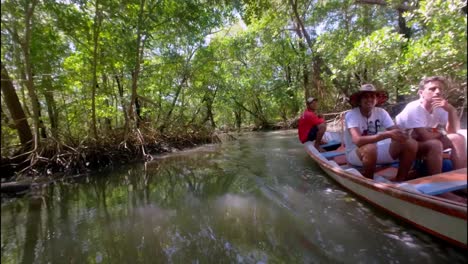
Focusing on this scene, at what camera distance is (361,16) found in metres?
11.8

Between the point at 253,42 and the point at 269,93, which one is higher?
the point at 253,42

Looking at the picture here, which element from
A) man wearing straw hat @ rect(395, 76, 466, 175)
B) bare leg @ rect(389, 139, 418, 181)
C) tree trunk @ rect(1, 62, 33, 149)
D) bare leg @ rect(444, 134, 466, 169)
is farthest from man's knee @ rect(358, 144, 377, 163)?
tree trunk @ rect(1, 62, 33, 149)

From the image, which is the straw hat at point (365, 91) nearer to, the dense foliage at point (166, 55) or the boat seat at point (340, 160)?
the dense foliage at point (166, 55)

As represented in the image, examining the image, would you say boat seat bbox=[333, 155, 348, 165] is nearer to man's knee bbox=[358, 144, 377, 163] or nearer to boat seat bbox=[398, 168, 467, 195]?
man's knee bbox=[358, 144, 377, 163]

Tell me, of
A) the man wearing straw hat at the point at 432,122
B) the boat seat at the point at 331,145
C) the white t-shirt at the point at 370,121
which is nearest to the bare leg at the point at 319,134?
the boat seat at the point at 331,145

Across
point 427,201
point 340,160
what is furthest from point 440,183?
point 340,160

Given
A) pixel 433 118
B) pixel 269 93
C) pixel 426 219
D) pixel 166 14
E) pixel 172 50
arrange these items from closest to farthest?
pixel 426 219, pixel 433 118, pixel 166 14, pixel 172 50, pixel 269 93

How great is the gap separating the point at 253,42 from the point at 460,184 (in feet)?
57.2

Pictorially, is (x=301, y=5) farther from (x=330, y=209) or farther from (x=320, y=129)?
(x=330, y=209)

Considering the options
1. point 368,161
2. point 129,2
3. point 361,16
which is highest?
point 361,16

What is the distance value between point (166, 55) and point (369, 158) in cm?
932

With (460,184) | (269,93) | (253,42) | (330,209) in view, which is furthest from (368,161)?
(269,93)

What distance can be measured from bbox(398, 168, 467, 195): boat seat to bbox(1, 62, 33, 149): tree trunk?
286cm

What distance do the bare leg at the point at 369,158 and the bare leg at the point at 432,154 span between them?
472 mm
